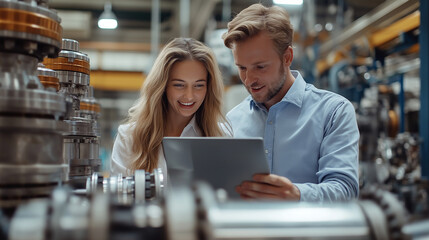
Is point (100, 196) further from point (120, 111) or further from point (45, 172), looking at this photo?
point (120, 111)

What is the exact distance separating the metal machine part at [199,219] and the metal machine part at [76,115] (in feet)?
2.43

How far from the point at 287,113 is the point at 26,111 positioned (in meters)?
1.16

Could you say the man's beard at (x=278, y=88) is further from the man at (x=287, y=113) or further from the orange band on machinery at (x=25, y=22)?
the orange band on machinery at (x=25, y=22)

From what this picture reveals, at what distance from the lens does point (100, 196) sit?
1.37 feet

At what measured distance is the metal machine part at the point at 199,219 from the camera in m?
0.40

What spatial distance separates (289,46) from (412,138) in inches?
85.7

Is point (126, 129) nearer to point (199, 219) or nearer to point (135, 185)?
point (135, 185)

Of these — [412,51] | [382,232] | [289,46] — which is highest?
[412,51]

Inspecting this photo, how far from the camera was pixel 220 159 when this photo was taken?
3.11 ft

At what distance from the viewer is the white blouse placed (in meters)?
1.66

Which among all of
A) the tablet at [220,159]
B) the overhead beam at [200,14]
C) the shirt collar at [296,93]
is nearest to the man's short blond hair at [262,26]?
the shirt collar at [296,93]

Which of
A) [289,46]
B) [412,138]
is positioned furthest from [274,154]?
[412,138]

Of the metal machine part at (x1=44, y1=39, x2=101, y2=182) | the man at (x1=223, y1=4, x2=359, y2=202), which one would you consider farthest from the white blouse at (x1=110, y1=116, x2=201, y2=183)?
the metal machine part at (x1=44, y1=39, x2=101, y2=182)

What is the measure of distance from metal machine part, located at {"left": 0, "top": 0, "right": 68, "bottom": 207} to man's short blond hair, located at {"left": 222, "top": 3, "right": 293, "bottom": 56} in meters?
0.96
